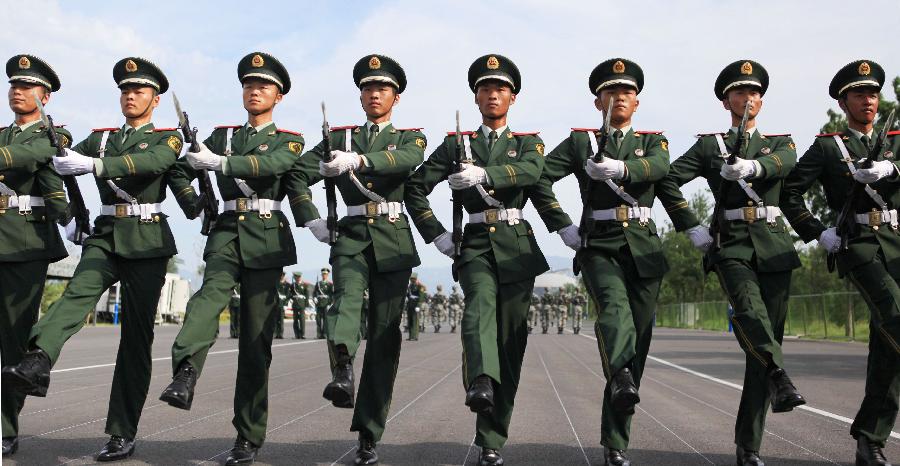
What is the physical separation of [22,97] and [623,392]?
4776 millimetres

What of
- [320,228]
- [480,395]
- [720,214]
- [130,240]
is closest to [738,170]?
[720,214]

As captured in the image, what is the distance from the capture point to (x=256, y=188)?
22.2ft

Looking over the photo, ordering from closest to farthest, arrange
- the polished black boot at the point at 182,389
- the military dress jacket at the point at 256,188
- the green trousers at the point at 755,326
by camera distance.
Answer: the polished black boot at the point at 182,389 < the green trousers at the point at 755,326 < the military dress jacket at the point at 256,188

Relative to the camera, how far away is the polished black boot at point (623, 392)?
19.2 feet

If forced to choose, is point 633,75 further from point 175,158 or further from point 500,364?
point 175,158

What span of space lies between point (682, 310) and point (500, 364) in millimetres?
64411

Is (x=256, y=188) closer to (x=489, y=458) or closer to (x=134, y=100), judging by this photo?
(x=134, y=100)

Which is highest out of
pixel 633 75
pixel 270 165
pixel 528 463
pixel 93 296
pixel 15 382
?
pixel 633 75

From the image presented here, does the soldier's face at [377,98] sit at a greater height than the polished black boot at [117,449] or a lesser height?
greater

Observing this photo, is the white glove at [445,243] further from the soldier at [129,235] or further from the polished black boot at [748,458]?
the polished black boot at [748,458]

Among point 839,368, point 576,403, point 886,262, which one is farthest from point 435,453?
point 839,368

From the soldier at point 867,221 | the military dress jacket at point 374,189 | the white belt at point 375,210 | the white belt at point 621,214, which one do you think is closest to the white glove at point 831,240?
the soldier at point 867,221

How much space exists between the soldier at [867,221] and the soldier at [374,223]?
2719 mm

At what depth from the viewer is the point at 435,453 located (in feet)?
22.9
